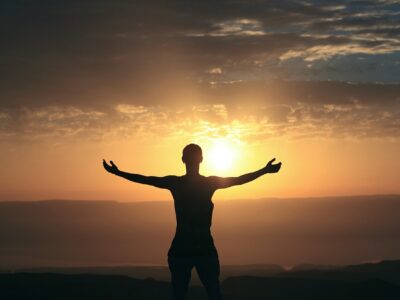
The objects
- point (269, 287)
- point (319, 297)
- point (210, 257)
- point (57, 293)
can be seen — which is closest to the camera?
point (210, 257)

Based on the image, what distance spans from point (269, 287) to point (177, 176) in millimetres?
38679

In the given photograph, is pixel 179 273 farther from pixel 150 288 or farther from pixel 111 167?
pixel 150 288

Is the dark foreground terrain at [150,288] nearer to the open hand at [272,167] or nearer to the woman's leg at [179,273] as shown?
the woman's leg at [179,273]

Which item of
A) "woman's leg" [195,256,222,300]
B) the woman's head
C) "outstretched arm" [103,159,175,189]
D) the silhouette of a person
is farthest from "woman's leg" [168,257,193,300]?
the woman's head

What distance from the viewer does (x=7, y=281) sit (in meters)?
30.2

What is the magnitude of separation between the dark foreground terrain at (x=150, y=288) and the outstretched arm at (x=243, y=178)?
58.6 feet

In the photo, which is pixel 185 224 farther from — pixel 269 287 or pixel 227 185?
pixel 269 287

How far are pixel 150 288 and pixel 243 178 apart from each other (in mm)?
28052

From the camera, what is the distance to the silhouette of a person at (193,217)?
1023 centimetres

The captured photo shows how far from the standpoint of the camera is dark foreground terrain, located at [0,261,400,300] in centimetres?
2973

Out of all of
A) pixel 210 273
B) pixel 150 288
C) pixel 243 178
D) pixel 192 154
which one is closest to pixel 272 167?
pixel 243 178

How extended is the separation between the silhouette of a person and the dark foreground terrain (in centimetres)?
1747

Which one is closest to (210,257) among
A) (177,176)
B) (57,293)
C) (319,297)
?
(177,176)

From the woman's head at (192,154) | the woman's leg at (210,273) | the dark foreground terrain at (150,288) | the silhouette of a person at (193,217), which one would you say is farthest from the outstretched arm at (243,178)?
the dark foreground terrain at (150,288)
